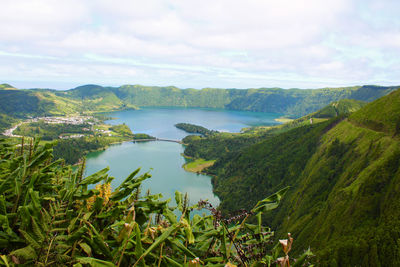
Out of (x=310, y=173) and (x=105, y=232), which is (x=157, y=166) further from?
(x=105, y=232)

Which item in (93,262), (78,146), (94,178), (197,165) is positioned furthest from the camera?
(78,146)

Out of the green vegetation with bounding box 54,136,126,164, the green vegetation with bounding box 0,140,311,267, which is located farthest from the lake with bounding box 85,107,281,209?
the green vegetation with bounding box 0,140,311,267

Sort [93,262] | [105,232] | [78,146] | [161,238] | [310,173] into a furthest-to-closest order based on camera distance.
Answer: [78,146]
[310,173]
[105,232]
[161,238]
[93,262]

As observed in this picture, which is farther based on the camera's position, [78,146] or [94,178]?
[78,146]

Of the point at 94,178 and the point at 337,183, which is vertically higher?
the point at 94,178

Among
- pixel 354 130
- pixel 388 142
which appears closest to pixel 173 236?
pixel 388 142

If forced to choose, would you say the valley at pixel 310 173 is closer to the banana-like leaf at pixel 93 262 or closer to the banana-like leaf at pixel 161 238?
the banana-like leaf at pixel 161 238

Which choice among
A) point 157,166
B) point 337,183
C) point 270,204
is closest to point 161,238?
point 270,204
